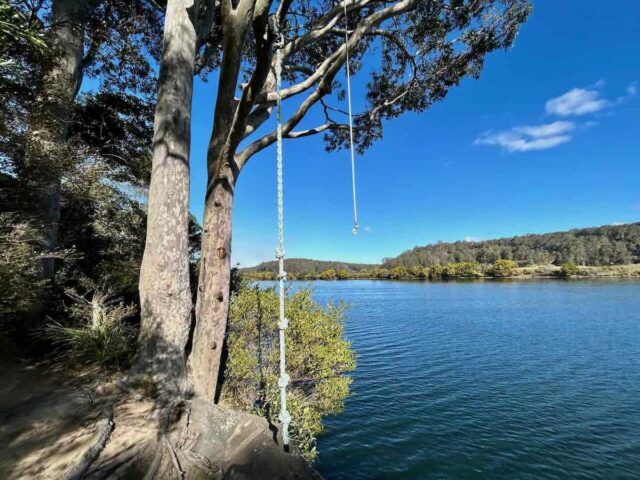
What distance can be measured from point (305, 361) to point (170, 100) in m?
4.60

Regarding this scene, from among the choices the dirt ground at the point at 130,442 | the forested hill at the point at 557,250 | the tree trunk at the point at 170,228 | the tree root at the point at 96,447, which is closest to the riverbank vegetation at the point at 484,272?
the forested hill at the point at 557,250

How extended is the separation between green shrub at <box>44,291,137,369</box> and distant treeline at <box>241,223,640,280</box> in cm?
6040

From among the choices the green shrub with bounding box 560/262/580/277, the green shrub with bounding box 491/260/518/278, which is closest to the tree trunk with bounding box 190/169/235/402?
the green shrub with bounding box 560/262/580/277

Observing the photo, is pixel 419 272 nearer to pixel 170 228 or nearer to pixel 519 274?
pixel 519 274

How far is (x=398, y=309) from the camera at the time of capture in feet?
88.9

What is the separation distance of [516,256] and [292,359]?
105 meters

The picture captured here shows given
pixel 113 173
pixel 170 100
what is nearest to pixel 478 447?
pixel 170 100

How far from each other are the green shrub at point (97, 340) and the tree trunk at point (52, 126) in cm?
91

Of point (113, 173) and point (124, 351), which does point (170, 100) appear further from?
point (113, 173)

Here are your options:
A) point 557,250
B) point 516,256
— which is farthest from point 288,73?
point 557,250

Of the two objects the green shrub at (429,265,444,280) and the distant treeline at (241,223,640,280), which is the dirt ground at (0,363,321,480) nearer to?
the distant treeline at (241,223,640,280)

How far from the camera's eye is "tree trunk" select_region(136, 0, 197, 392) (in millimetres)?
3584

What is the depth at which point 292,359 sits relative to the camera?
5637mm

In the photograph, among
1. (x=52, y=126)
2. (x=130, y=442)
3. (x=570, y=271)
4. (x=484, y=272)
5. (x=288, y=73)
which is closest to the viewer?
(x=130, y=442)
